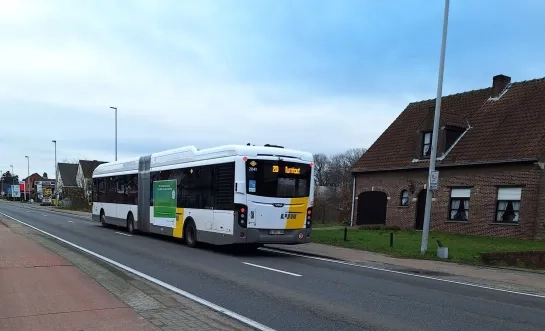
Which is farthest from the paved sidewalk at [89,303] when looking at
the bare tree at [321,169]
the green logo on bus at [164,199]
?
the bare tree at [321,169]

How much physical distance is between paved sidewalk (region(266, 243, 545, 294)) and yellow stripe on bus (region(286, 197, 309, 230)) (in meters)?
1.42

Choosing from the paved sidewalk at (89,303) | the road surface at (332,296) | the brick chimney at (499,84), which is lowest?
the road surface at (332,296)

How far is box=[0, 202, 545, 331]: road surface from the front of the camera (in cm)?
693

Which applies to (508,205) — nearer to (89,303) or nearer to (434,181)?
(434,181)

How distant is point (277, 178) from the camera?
14.7m

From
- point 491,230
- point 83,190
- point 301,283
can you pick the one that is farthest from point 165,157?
point 83,190

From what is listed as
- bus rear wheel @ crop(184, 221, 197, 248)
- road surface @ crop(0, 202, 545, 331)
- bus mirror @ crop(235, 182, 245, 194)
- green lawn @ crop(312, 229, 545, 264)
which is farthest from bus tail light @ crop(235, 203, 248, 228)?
green lawn @ crop(312, 229, 545, 264)

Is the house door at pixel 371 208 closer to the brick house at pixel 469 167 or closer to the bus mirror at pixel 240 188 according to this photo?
the brick house at pixel 469 167

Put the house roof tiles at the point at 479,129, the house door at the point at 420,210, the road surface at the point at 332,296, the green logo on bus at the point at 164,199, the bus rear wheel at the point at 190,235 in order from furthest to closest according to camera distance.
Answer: the house door at the point at 420,210, the house roof tiles at the point at 479,129, the green logo on bus at the point at 164,199, the bus rear wheel at the point at 190,235, the road surface at the point at 332,296

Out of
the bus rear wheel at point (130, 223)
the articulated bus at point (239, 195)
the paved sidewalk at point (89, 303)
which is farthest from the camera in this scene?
the bus rear wheel at point (130, 223)

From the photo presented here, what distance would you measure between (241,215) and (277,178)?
166 cm

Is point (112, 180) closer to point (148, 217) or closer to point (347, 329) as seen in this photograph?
point (148, 217)

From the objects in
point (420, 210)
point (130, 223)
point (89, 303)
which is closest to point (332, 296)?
point (89, 303)

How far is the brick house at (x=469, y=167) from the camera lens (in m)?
22.2
